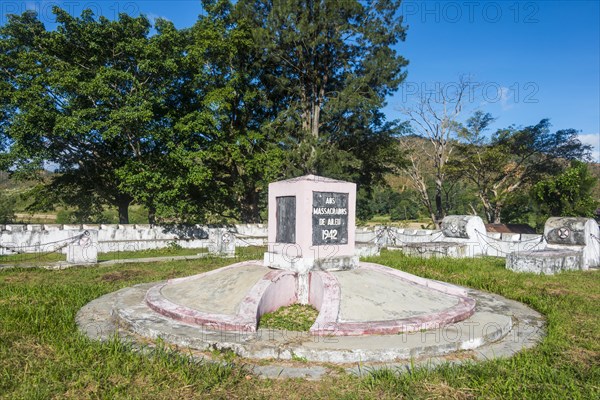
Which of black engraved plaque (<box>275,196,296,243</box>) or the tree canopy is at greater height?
the tree canopy

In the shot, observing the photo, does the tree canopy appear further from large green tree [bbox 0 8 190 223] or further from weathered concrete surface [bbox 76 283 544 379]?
weathered concrete surface [bbox 76 283 544 379]

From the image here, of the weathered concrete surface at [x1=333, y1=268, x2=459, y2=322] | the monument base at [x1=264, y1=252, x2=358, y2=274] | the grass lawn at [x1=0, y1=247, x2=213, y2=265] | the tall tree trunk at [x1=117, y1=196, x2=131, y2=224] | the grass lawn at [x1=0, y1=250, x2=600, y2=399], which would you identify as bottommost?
the grass lawn at [x1=0, y1=247, x2=213, y2=265]

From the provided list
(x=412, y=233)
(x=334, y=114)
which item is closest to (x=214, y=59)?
(x=334, y=114)

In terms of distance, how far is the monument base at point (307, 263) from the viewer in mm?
6438

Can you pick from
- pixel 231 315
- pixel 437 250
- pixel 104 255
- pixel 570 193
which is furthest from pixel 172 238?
pixel 570 193

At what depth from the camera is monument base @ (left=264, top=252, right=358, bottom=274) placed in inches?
253

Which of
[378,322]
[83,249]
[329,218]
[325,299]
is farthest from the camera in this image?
[83,249]

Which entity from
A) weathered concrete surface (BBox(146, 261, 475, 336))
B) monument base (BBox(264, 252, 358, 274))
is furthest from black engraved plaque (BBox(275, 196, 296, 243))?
weathered concrete surface (BBox(146, 261, 475, 336))

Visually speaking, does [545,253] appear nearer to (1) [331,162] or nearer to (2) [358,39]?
(1) [331,162]

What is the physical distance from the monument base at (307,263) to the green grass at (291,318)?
595mm

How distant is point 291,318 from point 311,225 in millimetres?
1555

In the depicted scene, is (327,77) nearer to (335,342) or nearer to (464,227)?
(464,227)

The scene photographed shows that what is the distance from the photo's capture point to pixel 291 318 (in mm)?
5590

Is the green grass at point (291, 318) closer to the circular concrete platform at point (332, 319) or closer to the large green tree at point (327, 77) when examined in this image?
the circular concrete platform at point (332, 319)
